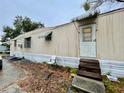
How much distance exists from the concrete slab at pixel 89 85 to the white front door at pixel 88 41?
274 cm

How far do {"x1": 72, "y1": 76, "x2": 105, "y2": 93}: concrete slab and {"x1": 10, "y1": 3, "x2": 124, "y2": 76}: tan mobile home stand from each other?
77.7 inches

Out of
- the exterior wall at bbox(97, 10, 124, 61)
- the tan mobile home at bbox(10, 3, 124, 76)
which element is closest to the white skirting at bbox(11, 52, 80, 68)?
the tan mobile home at bbox(10, 3, 124, 76)

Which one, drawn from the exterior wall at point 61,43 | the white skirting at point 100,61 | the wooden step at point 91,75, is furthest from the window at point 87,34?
the wooden step at point 91,75

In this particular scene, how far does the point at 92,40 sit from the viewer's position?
8844 millimetres

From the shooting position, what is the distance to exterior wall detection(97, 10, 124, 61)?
7.32 metres

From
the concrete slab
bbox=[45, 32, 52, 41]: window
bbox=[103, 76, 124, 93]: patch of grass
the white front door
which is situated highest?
bbox=[45, 32, 52, 41]: window

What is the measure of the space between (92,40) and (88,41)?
1.02 feet

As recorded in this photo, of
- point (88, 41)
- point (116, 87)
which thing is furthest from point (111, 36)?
point (116, 87)

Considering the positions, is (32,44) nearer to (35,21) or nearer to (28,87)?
(28,87)

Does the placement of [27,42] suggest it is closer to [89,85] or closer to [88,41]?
[88,41]

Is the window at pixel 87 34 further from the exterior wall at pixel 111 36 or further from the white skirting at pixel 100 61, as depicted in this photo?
the white skirting at pixel 100 61

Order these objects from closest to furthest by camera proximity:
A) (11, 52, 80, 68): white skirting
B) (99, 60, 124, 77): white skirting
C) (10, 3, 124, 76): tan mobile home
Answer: (99, 60, 124, 77): white skirting, (10, 3, 124, 76): tan mobile home, (11, 52, 80, 68): white skirting

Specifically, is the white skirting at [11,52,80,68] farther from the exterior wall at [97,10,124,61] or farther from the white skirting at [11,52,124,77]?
the exterior wall at [97,10,124,61]

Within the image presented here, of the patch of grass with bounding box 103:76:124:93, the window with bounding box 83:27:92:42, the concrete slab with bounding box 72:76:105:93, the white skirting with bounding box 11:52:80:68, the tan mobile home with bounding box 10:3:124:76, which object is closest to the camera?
the concrete slab with bounding box 72:76:105:93
